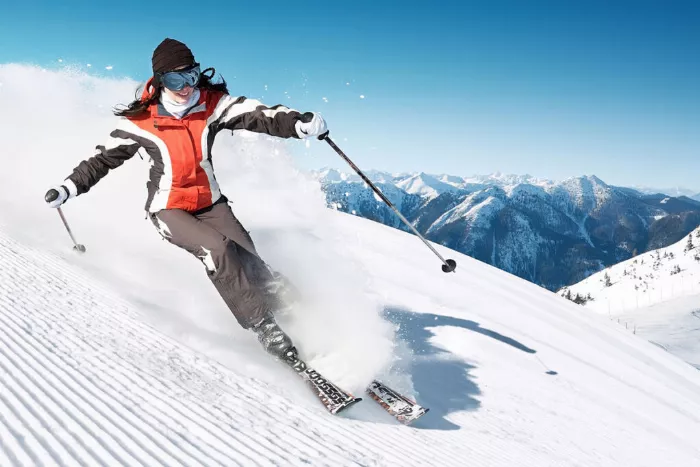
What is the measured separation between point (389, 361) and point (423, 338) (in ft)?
7.44

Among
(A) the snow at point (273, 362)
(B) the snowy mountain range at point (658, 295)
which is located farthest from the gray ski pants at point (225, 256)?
(B) the snowy mountain range at point (658, 295)

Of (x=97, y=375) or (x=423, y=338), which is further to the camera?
(x=423, y=338)

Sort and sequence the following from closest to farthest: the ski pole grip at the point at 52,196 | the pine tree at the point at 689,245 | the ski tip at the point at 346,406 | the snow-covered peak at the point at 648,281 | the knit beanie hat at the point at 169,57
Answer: the ski tip at the point at 346,406 < the knit beanie hat at the point at 169,57 < the ski pole grip at the point at 52,196 < the snow-covered peak at the point at 648,281 < the pine tree at the point at 689,245

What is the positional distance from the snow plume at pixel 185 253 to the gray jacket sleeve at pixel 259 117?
2196 mm

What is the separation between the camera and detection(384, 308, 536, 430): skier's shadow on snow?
5324 millimetres

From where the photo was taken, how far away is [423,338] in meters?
7.65

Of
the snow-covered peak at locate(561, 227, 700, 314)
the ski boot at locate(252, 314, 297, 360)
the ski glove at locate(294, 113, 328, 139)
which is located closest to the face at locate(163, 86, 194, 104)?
the ski glove at locate(294, 113, 328, 139)

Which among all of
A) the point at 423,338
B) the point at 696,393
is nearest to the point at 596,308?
the point at 696,393

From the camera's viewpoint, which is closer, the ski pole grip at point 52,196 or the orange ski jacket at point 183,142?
the orange ski jacket at point 183,142

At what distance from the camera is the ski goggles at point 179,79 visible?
14.0ft

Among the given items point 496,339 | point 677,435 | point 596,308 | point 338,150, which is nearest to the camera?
point 338,150

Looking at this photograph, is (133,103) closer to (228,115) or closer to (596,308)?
(228,115)

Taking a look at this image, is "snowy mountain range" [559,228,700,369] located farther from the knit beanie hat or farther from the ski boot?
the knit beanie hat

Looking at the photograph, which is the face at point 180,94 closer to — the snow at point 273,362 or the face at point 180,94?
the face at point 180,94
